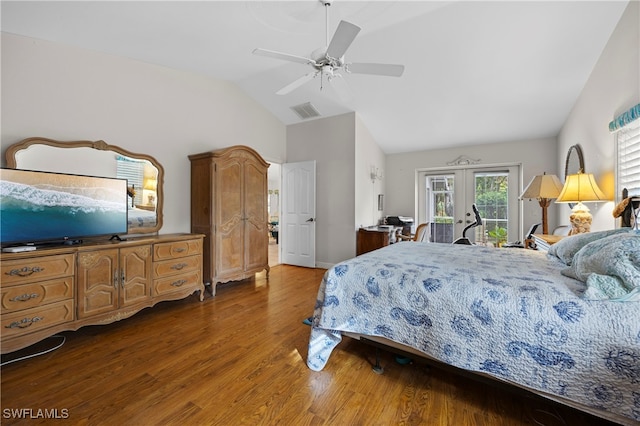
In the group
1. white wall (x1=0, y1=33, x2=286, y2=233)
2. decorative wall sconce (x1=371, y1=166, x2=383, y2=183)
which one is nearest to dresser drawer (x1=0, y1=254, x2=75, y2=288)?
white wall (x1=0, y1=33, x2=286, y2=233)

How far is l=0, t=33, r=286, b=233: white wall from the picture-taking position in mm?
2377

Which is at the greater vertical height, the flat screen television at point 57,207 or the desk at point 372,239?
the flat screen television at point 57,207

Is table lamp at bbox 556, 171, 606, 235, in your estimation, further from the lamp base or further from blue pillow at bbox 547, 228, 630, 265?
blue pillow at bbox 547, 228, 630, 265

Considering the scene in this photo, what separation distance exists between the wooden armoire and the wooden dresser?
1.22 ft

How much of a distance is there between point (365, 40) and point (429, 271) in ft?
8.57

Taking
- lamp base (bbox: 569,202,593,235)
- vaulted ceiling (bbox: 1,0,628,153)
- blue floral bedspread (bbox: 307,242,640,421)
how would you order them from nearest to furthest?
1. blue floral bedspread (bbox: 307,242,640,421)
2. vaulted ceiling (bbox: 1,0,628,153)
3. lamp base (bbox: 569,202,593,235)

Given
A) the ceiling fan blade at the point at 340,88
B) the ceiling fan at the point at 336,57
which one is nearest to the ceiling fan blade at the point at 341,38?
the ceiling fan at the point at 336,57

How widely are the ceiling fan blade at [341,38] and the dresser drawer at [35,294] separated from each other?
2.67 meters

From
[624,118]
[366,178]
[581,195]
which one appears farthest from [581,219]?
[366,178]

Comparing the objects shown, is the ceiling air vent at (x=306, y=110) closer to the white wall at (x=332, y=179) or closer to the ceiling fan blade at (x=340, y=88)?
the white wall at (x=332, y=179)

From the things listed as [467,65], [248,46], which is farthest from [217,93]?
[467,65]

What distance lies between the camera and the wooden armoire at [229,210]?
335cm

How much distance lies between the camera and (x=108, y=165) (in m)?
2.83

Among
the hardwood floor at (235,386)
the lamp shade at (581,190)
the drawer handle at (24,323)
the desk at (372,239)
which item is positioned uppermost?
the lamp shade at (581,190)
